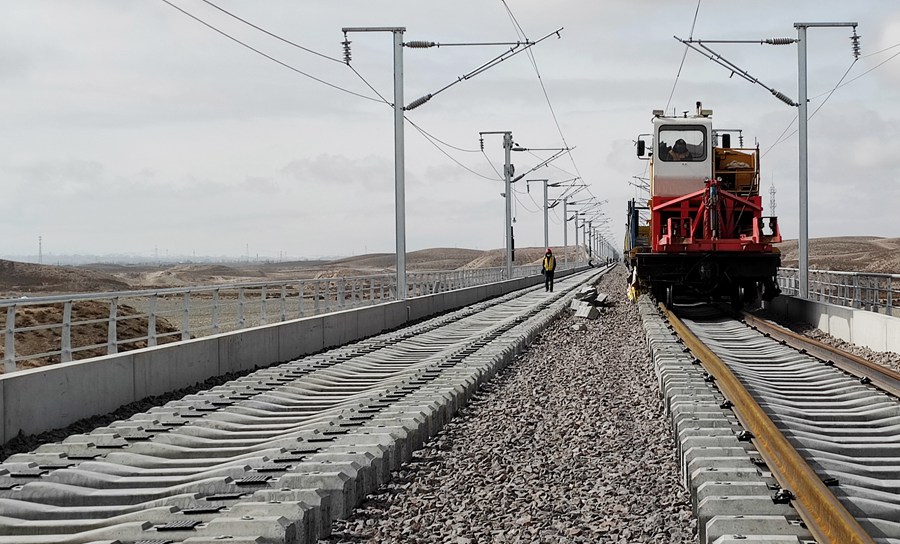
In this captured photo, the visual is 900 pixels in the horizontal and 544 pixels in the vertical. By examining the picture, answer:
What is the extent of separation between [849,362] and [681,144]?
42.5 feet

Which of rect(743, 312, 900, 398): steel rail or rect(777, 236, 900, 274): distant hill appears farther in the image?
rect(777, 236, 900, 274): distant hill

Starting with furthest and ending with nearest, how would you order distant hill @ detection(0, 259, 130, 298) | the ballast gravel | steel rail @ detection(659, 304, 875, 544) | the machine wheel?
distant hill @ detection(0, 259, 130, 298) < the machine wheel < the ballast gravel < steel rail @ detection(659, 304, 875, 544)

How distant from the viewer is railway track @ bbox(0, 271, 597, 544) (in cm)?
567

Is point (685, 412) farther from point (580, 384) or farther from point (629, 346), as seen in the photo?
point (629, 346)

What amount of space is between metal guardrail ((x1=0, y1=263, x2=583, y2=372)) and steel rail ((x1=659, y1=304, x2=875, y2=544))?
6.17 meters

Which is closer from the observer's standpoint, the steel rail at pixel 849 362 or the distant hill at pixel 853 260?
the steel rail at pixel 849 362

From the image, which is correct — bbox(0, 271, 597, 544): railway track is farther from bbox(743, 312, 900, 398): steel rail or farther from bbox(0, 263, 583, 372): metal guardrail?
bbox(743, 312, 900, 398): steel rail

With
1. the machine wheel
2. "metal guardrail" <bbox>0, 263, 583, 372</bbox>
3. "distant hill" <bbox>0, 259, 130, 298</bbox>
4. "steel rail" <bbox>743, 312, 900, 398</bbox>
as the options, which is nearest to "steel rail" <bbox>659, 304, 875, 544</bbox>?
"steel rail" <bbox>743, 312, 900, 398</bbox>

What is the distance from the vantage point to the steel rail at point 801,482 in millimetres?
5078

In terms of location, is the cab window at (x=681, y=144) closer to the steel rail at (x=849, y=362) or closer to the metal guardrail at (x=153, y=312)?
the steel rail at (x=849, y=362)

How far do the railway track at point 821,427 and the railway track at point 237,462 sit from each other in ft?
8.78

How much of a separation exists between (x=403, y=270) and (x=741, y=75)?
32.3ft

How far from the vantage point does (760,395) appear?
35.6 feet

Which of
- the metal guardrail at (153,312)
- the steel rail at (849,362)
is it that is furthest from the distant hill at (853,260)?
the steel rail at (849,362)
